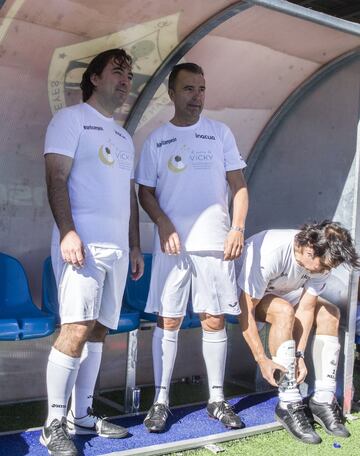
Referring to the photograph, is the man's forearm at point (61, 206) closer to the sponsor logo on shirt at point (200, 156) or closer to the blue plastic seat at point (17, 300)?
the blue plastic seat at point (17, 300)

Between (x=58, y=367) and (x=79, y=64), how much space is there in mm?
1744

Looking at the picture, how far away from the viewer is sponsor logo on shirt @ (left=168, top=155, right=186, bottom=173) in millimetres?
3570

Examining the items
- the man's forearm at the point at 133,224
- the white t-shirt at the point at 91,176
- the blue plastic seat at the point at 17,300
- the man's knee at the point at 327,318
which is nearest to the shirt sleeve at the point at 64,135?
the white t-shirt at the point at 91,176

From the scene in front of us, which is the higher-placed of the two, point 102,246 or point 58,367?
point 102,246

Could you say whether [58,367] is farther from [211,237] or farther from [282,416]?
[282,416]

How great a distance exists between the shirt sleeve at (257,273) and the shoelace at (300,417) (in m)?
0.63

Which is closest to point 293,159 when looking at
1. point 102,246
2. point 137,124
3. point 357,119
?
point 357,119

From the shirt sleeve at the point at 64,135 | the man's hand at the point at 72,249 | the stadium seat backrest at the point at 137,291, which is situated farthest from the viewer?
the stadium seat backrest at the point at 137,291

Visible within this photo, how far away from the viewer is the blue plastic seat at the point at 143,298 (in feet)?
12.9

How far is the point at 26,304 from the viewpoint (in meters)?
3.71

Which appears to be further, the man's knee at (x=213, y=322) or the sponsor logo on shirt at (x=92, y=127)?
the man's knee at (x=213, y=322)

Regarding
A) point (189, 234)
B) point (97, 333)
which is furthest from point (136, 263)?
point (97, 333)

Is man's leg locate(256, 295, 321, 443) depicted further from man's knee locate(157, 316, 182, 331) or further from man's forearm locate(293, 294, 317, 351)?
man's knee locate(157, 316, 182, 331)

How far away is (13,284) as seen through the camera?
3734 millimetres
